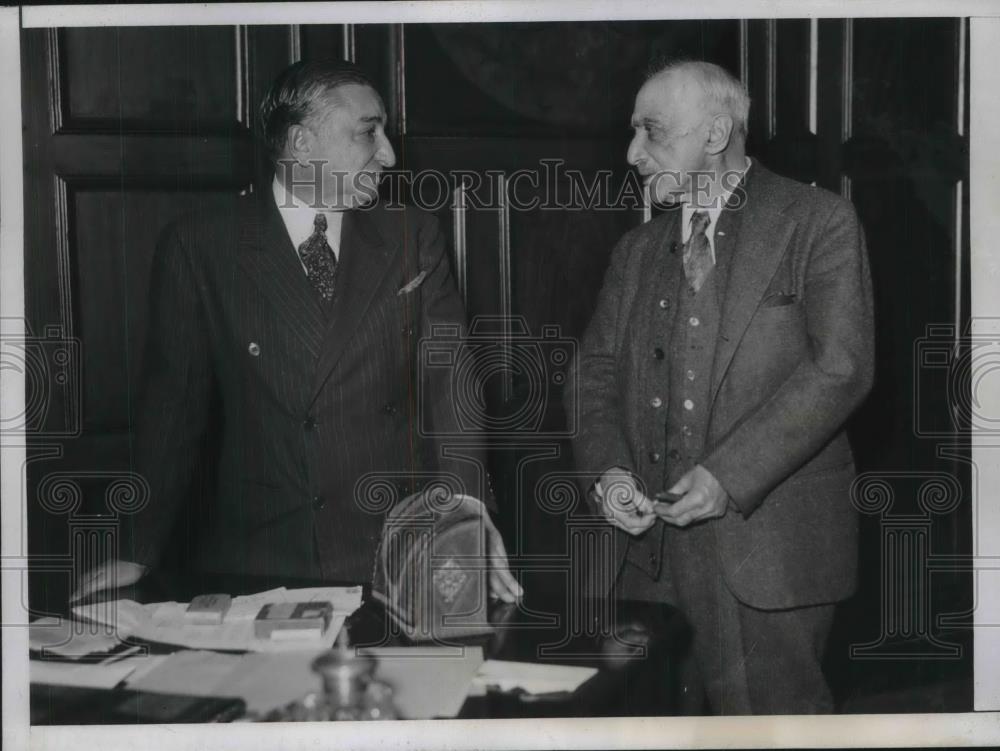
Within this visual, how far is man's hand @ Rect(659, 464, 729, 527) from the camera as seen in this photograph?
2598mm

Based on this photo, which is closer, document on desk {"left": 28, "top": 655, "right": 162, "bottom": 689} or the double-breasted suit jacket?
the double-breasted suit jacket

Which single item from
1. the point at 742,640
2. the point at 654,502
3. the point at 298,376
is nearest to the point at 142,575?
the point at 298,376

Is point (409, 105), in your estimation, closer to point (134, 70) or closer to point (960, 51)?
point (134, 70)

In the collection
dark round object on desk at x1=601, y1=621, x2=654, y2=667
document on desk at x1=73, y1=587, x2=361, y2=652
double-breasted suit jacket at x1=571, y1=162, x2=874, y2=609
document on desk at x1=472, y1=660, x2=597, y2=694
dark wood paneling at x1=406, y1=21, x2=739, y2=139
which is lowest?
document on desk at x1=472, y1=660, x2=597, y2=694

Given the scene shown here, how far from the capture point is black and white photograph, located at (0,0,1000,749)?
2.66 metres

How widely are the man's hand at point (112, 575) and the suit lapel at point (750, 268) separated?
1.49 metres

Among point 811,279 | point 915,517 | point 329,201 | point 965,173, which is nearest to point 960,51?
point 965,173

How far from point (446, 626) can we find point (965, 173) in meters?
1.73

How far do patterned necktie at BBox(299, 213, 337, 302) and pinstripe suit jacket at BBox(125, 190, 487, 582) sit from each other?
0.08 ft

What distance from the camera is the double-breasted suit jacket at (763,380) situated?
2576 millimetres

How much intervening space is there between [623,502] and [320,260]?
957mm

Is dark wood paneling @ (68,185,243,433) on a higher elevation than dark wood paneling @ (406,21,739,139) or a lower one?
lower

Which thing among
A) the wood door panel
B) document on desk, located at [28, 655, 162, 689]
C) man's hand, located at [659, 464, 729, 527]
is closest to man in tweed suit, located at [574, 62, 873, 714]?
man's hand, located at [659, 464, 729, 527]

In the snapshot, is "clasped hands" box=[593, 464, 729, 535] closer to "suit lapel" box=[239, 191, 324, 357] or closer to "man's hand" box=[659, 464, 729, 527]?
"man's hand" box=[659, 464, 729, 527]
